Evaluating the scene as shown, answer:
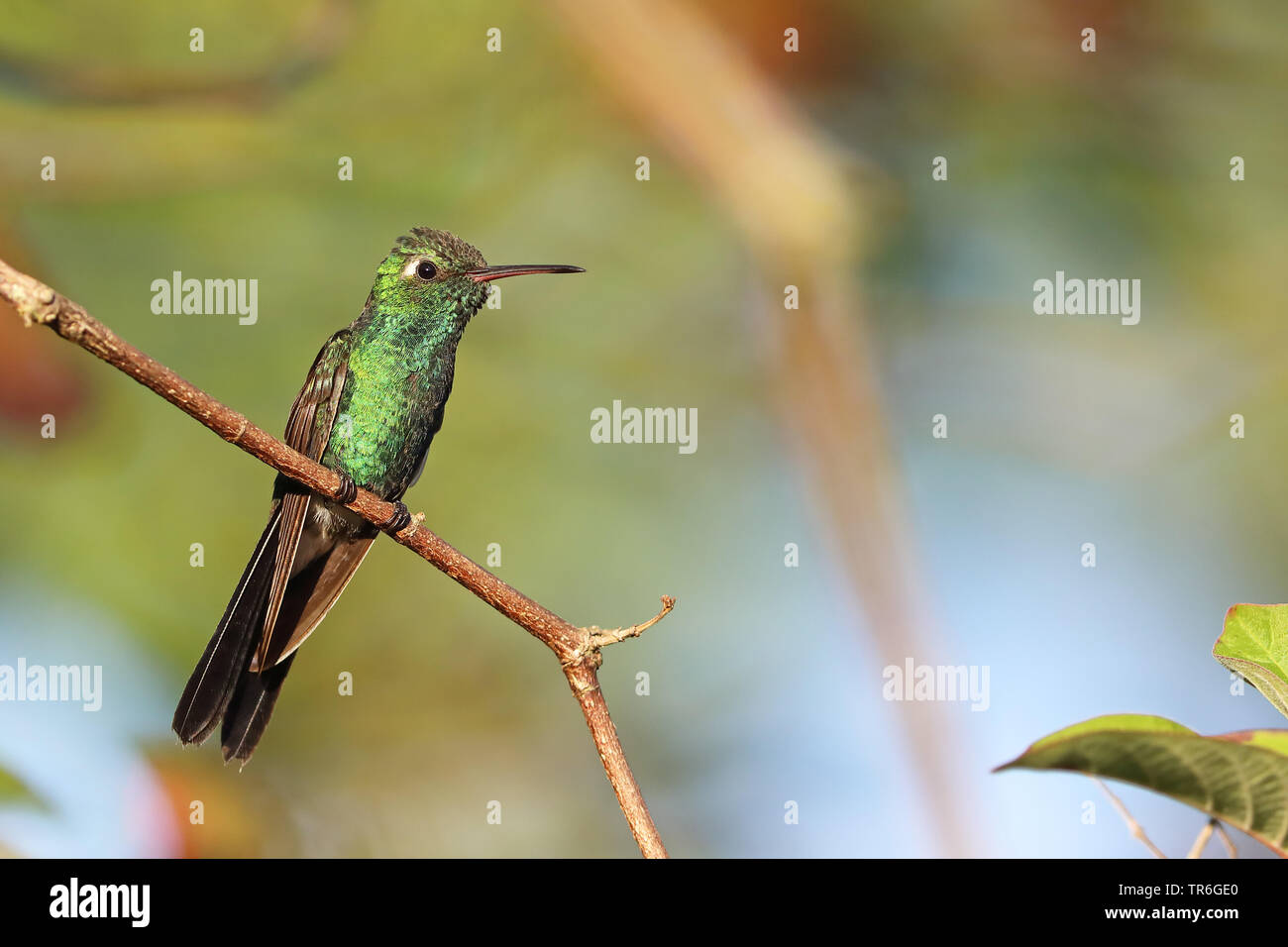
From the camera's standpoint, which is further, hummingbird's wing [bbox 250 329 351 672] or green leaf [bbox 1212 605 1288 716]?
hummingbird's wing [bbox 250 329 351 672]

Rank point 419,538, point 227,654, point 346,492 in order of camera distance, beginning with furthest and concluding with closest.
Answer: point 227,654 → point 346,492 → point 419,538

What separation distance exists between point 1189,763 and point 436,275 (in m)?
3.16

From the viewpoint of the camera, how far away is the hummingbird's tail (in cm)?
309

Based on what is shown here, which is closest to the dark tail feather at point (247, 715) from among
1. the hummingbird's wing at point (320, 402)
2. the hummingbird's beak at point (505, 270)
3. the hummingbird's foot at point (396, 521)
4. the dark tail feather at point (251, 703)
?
the dark tail feather at point (251, 703)

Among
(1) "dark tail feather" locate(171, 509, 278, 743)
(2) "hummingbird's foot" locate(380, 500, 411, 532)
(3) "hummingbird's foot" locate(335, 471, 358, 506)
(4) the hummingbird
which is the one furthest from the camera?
(4) the hummingbird

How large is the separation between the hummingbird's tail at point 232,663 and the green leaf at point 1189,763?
263 cm

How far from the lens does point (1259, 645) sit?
1.57 m

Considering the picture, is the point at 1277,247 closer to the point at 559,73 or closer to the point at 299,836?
the point at 559,73

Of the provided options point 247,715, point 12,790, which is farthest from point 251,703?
point 12,790

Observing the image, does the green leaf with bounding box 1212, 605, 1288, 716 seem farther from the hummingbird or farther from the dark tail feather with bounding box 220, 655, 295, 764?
the dark tail feather with bounding box 220, 655, 295, 764

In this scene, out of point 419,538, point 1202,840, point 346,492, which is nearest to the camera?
point 1202,840

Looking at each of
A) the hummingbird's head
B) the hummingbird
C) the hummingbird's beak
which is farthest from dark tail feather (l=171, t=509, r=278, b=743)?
the hummingbird's beak

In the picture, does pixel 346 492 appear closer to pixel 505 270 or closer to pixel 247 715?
pixel 247 715

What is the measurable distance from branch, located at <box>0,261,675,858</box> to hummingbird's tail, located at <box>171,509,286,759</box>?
2.80 ft
